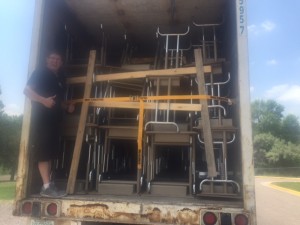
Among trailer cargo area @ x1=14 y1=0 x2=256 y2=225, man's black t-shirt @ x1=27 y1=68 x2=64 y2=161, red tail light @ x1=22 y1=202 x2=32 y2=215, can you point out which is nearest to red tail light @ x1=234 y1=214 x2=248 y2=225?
trailer cargo area @ x1=14 y1=0 x2=256 y2=225

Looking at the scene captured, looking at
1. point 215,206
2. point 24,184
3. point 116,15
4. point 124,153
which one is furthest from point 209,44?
point 24,184

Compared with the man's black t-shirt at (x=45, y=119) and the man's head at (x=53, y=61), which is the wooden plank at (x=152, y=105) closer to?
the man's black t-shirt at (x=45, y=119)

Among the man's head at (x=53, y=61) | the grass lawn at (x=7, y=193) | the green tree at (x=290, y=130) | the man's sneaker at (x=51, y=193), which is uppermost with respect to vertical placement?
the green tree at (x=290, y=130)

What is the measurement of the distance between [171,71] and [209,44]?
1411mm

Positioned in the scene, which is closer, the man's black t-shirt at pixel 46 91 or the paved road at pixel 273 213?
the man's black t-shirt at pixel 46 91

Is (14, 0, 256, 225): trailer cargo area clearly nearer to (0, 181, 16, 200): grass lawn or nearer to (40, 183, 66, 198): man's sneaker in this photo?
(40, 183, 66, 198): man's sneaker

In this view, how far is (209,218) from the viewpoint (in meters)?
2.40

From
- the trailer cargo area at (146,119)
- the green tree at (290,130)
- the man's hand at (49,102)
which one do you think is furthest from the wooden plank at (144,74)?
the green tree at (290,130)

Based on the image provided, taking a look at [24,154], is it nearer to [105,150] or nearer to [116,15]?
[105,150]

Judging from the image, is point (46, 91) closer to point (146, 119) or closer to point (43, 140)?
point (43, 140)

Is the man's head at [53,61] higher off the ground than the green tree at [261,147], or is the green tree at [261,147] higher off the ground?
the green tree at [261,147]

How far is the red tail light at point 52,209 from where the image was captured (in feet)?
8.59

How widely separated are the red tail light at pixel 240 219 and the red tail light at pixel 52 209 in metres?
1.46

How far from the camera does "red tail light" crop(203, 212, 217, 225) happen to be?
2.39 m
